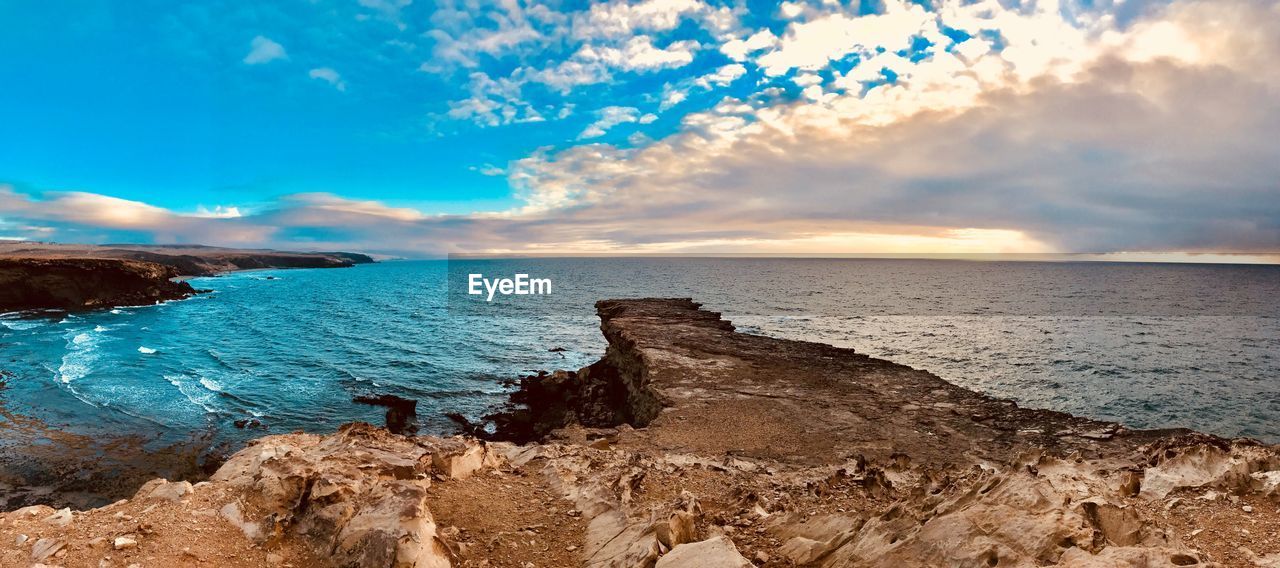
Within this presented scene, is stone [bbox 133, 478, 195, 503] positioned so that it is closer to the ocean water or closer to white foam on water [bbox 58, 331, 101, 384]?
the ocean water

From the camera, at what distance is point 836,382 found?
1096 inches

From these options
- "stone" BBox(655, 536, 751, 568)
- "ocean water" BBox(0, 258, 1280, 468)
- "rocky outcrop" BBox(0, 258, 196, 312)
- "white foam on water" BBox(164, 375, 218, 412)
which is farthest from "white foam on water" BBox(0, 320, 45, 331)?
"stone" BBox(655, 536, 751, 568)

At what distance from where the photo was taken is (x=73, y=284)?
7388 centimetres

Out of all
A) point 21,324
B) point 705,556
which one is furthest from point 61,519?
point 21,324

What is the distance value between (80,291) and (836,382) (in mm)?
98683

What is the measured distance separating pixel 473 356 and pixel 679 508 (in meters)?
39.9

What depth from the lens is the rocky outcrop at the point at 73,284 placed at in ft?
232

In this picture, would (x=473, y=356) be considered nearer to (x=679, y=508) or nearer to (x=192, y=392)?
(x=192, y=392)

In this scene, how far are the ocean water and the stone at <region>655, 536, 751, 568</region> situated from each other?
990 inches

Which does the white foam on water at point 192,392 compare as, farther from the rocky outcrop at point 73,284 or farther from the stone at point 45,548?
the rocky outcrop at point 73,284

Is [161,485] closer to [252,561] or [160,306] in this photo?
[252,561]

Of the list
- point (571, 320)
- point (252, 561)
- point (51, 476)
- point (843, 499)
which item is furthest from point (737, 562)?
point (571, 320)

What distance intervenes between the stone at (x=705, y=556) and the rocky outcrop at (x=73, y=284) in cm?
9830

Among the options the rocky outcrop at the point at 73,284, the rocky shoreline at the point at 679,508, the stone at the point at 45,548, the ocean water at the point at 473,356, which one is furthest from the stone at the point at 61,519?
the rocky outcrop at the point at 73,284
